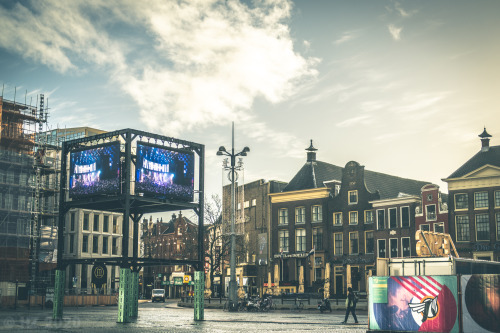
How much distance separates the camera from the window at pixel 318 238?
69.5 m

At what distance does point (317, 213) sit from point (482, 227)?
68.5ft

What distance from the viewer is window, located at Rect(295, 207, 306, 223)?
72312mm

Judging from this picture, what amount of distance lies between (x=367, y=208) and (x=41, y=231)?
39.9 metres

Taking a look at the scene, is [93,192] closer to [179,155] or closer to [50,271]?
[179,155]

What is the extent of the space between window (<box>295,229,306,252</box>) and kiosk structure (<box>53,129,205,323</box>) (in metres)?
41.1

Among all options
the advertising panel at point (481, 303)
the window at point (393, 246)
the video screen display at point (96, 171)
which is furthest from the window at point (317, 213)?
the advertising panel at point (481, 303)

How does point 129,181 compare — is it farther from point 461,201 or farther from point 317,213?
point 317,213

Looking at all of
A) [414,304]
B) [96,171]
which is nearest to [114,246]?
[96,171]

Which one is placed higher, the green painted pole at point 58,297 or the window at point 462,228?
the window at point 462,228

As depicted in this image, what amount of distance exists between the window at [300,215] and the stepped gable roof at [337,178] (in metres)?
2.58

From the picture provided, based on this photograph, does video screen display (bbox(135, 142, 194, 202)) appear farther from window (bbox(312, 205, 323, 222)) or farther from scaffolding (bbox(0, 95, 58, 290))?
window (bbox(312, 205, 323, 222))

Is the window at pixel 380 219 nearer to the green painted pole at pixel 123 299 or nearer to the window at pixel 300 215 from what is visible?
the window at pixel 300 215

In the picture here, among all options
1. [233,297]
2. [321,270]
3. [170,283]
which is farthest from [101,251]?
[233,297]

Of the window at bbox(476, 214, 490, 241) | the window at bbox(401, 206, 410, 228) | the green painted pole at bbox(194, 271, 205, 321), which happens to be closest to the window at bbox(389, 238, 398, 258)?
the window at bbox(401, 206, 410, 228)
